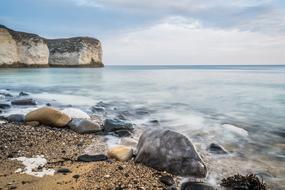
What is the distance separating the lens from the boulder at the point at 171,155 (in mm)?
4754

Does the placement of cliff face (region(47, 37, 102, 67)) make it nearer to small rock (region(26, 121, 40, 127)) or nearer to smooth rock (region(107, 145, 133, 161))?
small rock (region(26, 121, 40, 127))

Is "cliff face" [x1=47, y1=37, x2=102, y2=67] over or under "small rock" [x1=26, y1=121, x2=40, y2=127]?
over

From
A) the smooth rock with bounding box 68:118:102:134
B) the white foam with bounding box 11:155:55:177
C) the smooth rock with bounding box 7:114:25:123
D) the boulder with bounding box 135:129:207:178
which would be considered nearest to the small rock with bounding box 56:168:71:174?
the white foam with bounding box 11:155:55:177

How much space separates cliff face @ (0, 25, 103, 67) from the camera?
1984 inches

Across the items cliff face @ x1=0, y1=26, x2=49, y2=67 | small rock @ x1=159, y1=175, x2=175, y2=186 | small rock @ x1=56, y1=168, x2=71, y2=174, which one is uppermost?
cliff face @ x1=0, y1=26, x2=49, y2=67

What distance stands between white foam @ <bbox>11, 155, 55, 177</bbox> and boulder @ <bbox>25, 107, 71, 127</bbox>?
2.30 meters

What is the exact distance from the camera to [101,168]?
467 cm

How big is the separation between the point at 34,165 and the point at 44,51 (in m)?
59.1

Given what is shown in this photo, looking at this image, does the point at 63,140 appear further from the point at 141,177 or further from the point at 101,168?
the point at 141,177

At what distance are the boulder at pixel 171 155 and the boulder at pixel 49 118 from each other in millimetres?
2913

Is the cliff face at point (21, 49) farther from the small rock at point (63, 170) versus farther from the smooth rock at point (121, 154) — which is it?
the small rock at point (63, 170)

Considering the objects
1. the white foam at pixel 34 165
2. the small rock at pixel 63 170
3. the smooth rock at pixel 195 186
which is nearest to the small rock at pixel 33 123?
the white foam at pixel 34 165

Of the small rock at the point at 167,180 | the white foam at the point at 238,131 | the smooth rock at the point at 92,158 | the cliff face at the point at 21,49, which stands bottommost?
the white foam at the point at 238,131

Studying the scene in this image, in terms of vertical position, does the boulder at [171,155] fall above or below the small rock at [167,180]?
above
